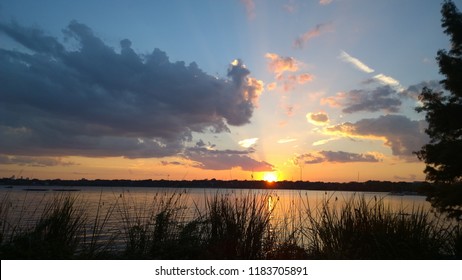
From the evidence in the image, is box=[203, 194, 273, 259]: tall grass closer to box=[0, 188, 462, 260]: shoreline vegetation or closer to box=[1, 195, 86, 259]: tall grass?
box=[0, 188, 462, 260]: shoreline vegetation

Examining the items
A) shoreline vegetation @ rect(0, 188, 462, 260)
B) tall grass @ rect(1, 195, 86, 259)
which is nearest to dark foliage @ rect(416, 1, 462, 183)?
shoreline vegetation @ rect(0, 188, 462, 260)

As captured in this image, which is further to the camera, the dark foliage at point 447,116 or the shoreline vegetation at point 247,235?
the dark foliage at point 447,116

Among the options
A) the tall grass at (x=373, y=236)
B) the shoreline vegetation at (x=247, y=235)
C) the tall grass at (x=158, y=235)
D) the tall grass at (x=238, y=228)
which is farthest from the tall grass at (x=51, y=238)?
the tall grass at (x=373, y=236)

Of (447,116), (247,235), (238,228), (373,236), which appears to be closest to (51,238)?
(238,228)

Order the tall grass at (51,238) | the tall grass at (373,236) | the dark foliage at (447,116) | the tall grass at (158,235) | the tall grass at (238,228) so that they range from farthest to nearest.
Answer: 1. the dark foliage at (447,116)
2. the tall grass at (238,228)
3. the tall grass at (158,235)
4. the tall grass at (373,236)
5. the tall grass at (51,238)

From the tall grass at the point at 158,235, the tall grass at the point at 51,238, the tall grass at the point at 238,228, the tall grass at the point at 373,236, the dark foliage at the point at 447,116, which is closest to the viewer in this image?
the tall grass at the point at 51,238

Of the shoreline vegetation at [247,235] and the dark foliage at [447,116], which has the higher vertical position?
the dark foliage at [447,116]

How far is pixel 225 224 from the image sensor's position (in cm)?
751

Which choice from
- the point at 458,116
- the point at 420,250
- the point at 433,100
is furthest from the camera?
the point at 433,100

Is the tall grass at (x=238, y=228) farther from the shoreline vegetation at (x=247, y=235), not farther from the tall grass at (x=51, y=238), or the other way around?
the tall grass at (x=51, y=238)
